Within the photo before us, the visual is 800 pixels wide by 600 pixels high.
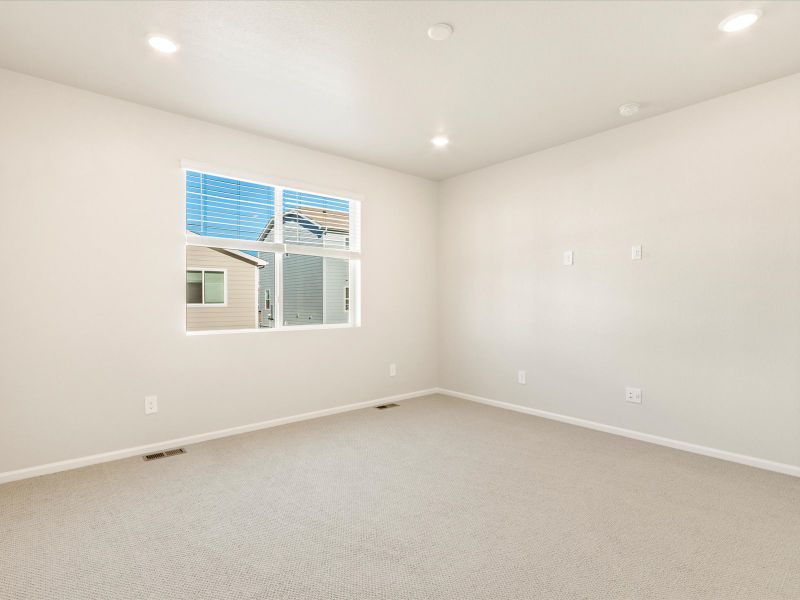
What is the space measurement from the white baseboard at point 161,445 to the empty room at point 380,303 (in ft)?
0.07

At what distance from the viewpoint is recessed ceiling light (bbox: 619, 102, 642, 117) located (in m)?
3.15

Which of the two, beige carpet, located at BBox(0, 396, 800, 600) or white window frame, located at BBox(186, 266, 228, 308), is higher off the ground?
white window frame, located at BBox(186, 266, 228, 308)

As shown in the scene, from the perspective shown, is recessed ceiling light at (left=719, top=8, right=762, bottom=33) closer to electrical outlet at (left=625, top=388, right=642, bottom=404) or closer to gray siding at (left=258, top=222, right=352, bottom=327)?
electrical outlet at (left=625, top=388, right=642, bottom=404)

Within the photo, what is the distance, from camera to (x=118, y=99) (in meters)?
3.04

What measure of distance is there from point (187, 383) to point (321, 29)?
8.63 ft

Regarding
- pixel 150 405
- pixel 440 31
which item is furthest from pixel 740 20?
pixel 150 405

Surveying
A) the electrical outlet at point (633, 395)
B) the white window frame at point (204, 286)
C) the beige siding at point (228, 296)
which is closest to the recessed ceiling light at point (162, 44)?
the beige siding at point (228, 296)

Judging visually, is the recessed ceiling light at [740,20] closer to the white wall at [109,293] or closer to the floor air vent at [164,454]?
the white wall at [109,293]

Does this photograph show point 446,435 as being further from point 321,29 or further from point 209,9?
point 209,9

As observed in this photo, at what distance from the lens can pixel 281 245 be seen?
12.8 ft

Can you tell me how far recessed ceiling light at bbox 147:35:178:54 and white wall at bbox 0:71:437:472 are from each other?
0.88 metres

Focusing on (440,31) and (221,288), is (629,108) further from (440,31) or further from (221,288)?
(221,288)

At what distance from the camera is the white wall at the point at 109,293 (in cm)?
270

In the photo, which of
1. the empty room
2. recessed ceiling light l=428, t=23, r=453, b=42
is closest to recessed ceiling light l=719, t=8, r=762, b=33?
the empty room
